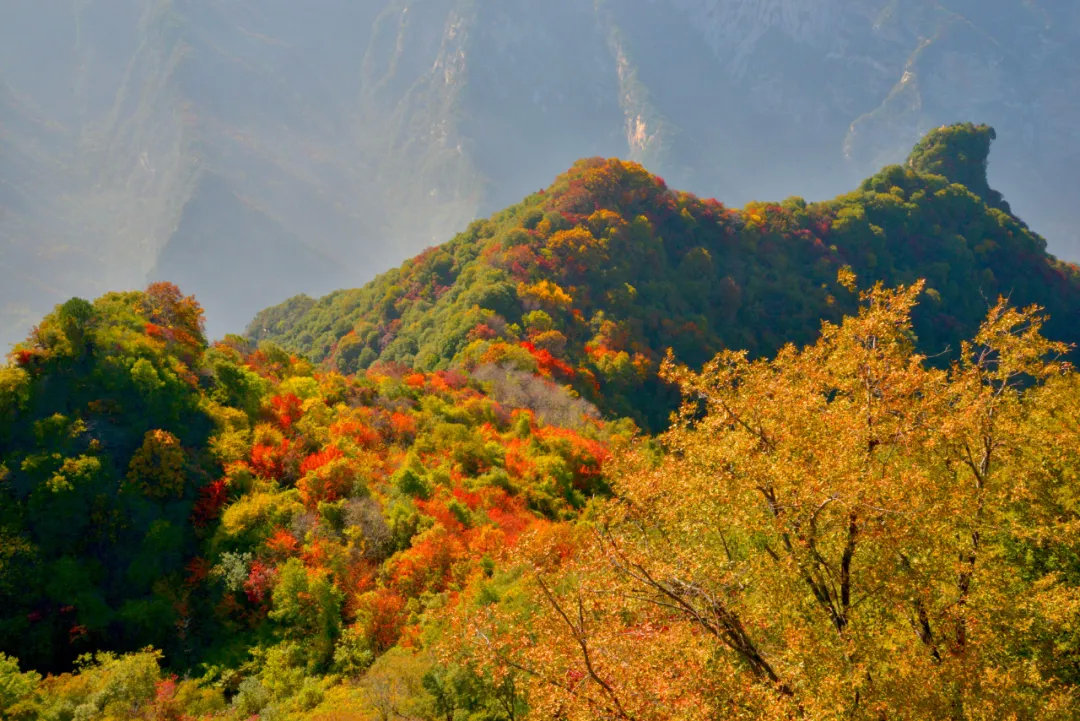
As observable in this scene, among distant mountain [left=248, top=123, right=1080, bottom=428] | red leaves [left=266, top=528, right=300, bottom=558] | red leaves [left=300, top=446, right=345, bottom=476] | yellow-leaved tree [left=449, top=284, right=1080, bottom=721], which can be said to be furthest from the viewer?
distant mountain [left=248, top=123, right=1080, bottom=428]

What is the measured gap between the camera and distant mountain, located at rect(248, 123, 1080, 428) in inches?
2074

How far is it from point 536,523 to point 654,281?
44.6 m

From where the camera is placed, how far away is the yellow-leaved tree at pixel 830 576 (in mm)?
7871

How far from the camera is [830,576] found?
8914 mm

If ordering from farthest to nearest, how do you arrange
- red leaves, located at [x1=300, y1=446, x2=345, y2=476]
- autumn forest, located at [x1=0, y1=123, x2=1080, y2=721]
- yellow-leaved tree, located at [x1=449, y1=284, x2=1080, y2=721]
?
red leaves, located at [x1=300, y1=446, x2=345, y2=476], autumn forest, located at [x1=0, y1=123, x2=1080, y2=721], yellow-leaved tree, located at [x1=449, y1=284, x2=1080, y2=721]

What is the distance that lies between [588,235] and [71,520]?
2036 inches

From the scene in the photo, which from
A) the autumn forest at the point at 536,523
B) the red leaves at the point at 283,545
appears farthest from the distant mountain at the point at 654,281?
the red leaves at the point at 283,545

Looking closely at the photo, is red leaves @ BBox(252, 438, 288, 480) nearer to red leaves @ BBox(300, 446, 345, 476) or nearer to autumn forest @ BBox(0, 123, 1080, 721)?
autumn forest @ BBox(0, 123, 1080, 721)

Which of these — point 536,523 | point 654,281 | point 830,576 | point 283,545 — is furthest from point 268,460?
point 654,281

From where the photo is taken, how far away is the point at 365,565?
75.2 ft

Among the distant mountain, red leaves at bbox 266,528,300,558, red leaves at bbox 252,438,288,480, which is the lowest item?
red leaves at bbox 266,528,300,558

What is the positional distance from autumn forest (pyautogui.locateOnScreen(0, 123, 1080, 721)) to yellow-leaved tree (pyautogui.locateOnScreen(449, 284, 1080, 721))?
7 cm

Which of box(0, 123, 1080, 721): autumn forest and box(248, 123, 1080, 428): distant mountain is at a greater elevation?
box(248, 123, 1080, 428): distant mountain

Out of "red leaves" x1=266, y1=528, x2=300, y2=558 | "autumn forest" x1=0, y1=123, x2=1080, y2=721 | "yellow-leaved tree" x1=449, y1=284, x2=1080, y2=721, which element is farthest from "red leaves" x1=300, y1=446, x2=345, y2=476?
"yellow-leaved tree" x1=449, y1=284, x2=1080, y2=721
